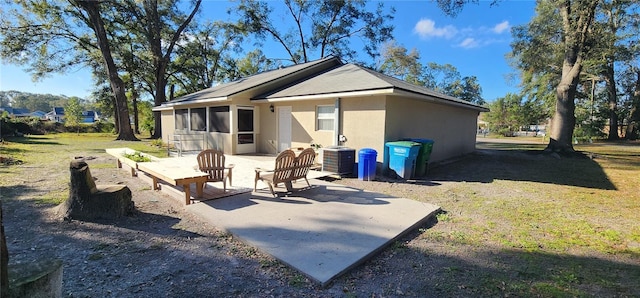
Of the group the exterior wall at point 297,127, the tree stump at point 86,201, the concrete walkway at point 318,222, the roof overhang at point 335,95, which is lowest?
the concrete walkway at point 318,222

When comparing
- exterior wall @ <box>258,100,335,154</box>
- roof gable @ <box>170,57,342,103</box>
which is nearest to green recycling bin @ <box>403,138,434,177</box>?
exterior wall @ <box>258,100,335,154</box>

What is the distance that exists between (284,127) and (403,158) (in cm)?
560

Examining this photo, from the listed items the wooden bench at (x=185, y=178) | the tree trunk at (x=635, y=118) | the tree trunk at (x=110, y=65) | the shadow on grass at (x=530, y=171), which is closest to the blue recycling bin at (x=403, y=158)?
the shadow on grass at (x=530, y=171)

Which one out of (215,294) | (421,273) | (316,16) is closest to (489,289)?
(421,273)

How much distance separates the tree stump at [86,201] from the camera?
14.6ft

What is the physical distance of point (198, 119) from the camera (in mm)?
14633

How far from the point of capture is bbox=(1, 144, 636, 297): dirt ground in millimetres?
2850

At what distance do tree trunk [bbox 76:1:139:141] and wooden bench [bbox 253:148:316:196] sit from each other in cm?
2050

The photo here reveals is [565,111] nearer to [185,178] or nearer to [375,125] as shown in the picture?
[375,125]

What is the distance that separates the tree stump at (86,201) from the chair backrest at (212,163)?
151 cm

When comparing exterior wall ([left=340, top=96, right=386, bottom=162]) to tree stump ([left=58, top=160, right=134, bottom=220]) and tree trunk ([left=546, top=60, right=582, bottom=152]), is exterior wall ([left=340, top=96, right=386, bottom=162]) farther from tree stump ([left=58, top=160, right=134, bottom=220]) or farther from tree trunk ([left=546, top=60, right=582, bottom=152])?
tree trunk ([left=546, top=60, right=582, bottom=152])

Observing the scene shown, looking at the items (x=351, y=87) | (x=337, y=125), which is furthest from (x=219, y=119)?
(x=351, y=87)

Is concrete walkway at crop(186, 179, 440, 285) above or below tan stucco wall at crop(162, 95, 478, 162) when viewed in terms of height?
below

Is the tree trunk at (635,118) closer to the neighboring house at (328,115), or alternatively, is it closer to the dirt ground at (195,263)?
the neighboring house at (328,115)
